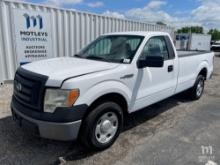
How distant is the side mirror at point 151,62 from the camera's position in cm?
334

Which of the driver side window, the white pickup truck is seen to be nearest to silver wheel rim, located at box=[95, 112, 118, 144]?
the white pickup truck

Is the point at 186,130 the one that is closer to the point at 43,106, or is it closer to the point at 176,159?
the point at 176,159

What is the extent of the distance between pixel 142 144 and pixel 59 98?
164cm

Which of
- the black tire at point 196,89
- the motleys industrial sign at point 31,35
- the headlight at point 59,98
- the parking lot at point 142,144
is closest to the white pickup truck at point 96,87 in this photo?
the headlight at point 59,98

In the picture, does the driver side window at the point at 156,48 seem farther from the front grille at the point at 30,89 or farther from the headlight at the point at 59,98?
the front grille at the point at 30,89

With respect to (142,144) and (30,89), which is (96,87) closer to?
(30,89)

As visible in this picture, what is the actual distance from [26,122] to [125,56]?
1884 mm

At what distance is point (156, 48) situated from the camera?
4.19 m

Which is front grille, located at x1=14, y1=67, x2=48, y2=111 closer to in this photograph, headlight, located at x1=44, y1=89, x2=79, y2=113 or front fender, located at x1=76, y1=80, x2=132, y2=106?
headlight, located at x1=44, y1=89, x2=79, y2=113

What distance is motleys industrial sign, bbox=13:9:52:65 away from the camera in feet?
21.9

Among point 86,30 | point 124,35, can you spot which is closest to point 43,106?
point 124,35

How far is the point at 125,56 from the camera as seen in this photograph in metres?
3.66

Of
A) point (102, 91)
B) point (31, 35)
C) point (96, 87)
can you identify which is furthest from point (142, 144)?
point (31, 35)

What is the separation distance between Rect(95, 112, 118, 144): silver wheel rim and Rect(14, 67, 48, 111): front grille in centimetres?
90
